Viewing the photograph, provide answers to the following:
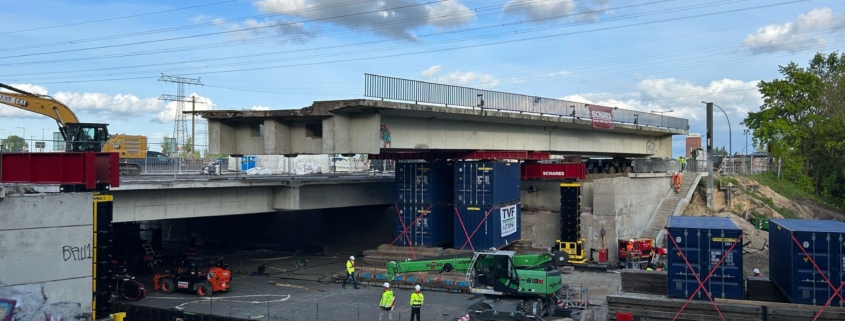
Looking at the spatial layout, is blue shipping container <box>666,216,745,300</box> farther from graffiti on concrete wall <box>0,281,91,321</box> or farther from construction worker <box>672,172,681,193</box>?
construction worker <box>672,172,681,193</box>

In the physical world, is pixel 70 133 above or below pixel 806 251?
above

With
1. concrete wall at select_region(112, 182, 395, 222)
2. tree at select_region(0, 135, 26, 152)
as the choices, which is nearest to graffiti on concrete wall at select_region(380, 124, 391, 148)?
concrete wall at select_region(112, 182, 395, 222)

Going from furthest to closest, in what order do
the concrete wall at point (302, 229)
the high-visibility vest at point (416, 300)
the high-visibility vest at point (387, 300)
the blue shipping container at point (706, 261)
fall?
the concrete wall at point (302, 229) → the high-visibility vest at point (387, 300) → the high-visibility vest at point (416, 300) → the blue shipping container at point (706, 261)

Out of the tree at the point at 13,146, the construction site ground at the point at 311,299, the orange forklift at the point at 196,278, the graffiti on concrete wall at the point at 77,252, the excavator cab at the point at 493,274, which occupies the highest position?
the tree at the point at 13,146

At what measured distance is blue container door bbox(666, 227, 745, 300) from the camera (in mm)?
17359

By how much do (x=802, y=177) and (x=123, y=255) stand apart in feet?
178

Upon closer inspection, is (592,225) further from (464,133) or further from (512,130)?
(464,133)

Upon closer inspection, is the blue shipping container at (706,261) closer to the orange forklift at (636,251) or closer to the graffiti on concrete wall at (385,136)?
the graffiti on concrete wall at (385,136)

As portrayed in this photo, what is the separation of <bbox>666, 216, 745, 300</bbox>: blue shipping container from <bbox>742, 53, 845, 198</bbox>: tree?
42635 millimetres

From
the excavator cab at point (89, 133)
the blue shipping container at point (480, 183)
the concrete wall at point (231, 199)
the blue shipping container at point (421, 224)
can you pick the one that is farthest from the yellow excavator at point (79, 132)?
the blue shipping container at point (480, 183)

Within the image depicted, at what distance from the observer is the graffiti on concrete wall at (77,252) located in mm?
19203

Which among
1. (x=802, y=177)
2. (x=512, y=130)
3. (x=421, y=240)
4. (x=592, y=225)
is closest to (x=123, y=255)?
(x=421, y=240)

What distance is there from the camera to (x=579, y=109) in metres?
36.6

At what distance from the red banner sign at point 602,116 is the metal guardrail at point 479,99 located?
390mm
